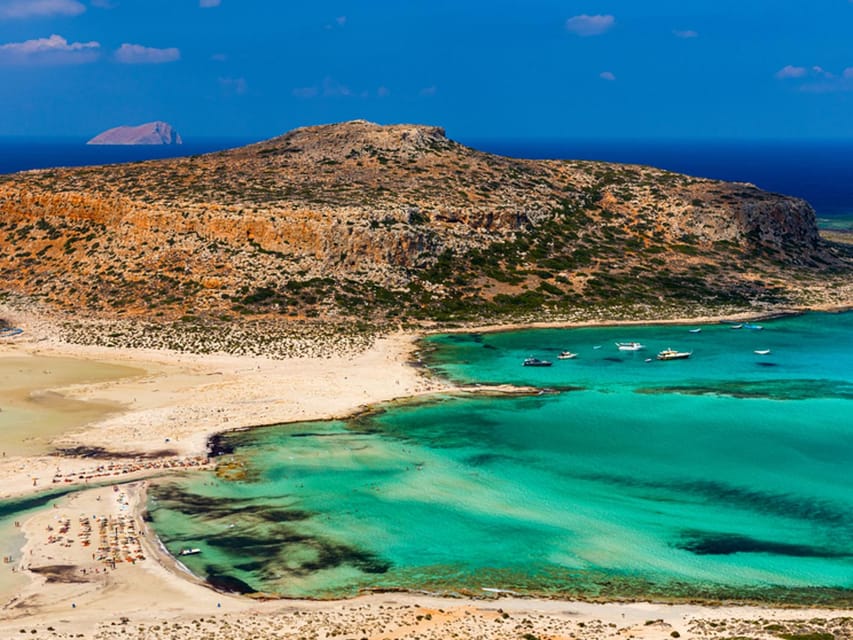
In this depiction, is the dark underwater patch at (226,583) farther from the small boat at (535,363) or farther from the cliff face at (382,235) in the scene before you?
the cliff face at (382,235)

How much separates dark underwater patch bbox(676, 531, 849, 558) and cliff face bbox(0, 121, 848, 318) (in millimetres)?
50464

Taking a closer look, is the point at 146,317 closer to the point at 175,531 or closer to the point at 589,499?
the point at 175,531

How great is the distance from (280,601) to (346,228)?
6318 cm

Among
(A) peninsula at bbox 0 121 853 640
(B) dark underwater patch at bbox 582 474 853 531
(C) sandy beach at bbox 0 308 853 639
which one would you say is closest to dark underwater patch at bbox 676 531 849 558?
(B) dark underwater patch at bbox 582 474 853 531

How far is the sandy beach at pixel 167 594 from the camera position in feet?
124

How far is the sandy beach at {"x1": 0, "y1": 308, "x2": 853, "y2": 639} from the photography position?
37.8 meters

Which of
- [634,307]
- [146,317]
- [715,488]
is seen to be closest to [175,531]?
[715,488]

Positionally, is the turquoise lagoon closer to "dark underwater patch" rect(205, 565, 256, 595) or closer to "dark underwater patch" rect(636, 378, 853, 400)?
"dark underwater patch" rect(205, 565, 256, 595)

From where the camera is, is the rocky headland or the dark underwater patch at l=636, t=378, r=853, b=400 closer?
the dark underwater patch at l=636, t=378, r=853, b=400

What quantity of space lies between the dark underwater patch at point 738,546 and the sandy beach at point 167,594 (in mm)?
5628

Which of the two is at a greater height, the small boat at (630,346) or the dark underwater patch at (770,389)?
the small boat at (630,346)

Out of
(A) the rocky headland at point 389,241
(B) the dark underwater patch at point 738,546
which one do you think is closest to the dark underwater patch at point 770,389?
(A) the rocky headland at point 389,241

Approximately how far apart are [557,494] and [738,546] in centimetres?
1008

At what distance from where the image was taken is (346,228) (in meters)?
100
